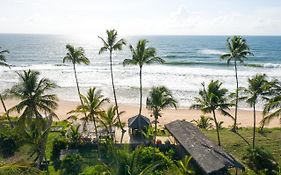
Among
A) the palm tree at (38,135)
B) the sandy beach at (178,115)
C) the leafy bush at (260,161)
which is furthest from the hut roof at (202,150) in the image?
the sandy beach at (178,115)

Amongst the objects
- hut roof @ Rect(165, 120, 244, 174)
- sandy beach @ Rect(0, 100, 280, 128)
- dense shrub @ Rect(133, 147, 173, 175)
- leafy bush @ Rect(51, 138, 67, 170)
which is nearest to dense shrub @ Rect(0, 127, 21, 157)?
leafy bush @ Rect(51, 138, 67, 170)

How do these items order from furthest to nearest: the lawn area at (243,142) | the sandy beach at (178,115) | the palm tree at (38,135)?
the sandy beach at (178,115) < the lawn area at (243,142) < the palm tree at (38,135)

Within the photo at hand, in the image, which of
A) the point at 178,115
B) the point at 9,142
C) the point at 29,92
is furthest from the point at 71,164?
the point at 178,115

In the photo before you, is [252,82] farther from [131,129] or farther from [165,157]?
[131,129]

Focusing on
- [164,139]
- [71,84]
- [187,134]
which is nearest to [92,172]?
[187,134]

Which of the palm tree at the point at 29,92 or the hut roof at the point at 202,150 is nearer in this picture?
the hut roof at the point at 202,150

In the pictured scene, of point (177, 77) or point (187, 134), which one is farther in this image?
point (177, 77)

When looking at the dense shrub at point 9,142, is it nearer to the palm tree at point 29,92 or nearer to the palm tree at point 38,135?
the palm tree at point 38,135

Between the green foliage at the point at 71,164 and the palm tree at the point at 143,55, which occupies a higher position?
the palm tree at the point at 143,55
